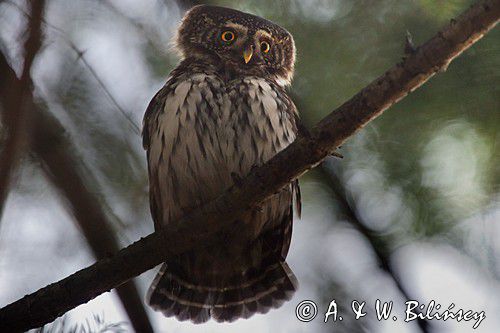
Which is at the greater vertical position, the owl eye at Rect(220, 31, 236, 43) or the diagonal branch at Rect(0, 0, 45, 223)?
the owl eye at Rect(220, 31, 236, 43)

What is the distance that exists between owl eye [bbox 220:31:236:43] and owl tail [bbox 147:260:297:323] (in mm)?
1333

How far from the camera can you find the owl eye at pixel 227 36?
440cm

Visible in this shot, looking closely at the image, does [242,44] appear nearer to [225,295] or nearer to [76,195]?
[225,295]

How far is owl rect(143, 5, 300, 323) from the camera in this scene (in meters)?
3.72

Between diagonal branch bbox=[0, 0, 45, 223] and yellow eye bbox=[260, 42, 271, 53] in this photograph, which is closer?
diagonal branch bbox=[0, 0, 45, 223]

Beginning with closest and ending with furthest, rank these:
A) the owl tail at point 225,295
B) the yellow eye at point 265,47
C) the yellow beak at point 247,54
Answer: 1. the owl tail at point 225,295
2. the yellow beak at point 247,54
3. the yellow eye at point 265,47

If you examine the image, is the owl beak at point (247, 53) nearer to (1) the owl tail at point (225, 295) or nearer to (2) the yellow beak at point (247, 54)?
(2) the yellow beak at point (247, 54)

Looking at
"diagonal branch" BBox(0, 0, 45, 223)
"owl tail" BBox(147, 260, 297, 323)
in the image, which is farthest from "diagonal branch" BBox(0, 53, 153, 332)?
"owl tail" BBox(147, 260, 297, 323)

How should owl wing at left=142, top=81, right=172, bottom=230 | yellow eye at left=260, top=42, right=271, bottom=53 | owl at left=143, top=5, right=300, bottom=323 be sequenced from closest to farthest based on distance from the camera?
1. owl at left=143, top=5, right=300, bottom=323
2. owl wing at left=142, top=81, right=172, bottom=230
3. yellow eye at left=260, top=42, right=271, bottom=53

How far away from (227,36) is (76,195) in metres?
1.91

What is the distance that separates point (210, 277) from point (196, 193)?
1.70ft

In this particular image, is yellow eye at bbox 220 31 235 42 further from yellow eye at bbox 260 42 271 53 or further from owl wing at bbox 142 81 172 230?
owl wing at bbox 142 81 172 230

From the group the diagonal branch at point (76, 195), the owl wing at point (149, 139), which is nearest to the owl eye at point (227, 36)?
the owl wing at point (149, 139)

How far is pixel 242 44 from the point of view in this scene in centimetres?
434
